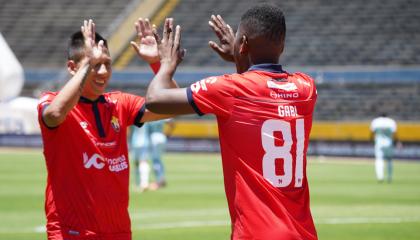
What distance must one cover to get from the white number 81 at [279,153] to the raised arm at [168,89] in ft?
1.49

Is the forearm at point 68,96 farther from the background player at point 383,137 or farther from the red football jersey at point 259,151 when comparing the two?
the background player at point 383,137

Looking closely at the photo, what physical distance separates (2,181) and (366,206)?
35.0ft

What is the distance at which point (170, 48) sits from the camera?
17.3ft

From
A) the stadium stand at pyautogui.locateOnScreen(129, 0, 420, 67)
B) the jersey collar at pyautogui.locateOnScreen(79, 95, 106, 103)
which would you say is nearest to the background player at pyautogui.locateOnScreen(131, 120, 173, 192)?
the jersey collar at pyautogui.locateOnScreen(79, 95, 106, 103)

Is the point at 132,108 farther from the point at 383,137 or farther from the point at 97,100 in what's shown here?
the point at 383,137

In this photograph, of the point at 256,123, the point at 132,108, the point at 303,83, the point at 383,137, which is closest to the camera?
the point at 256,123

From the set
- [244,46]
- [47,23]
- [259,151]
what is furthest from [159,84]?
[47,23]

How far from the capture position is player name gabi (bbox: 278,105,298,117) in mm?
5340

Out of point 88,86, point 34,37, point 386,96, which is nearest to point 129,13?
point 34,37

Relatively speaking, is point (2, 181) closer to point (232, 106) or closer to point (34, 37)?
point (232, 106)

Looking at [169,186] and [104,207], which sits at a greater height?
[104,207]

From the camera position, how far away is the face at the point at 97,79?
20.6 ft

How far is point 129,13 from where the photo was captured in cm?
5378

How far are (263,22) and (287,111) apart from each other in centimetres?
53
